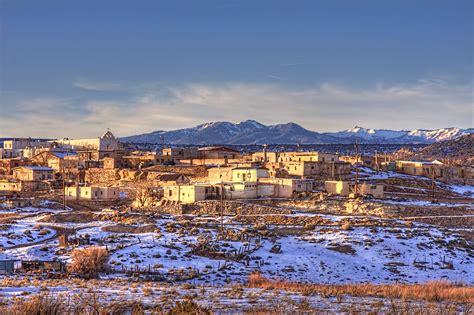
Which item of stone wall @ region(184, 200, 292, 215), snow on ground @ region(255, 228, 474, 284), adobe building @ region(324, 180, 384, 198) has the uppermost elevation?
adobe building @ region(324, 180, 384, 198)

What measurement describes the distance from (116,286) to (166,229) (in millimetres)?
18298

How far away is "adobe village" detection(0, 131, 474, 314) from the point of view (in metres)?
20.8

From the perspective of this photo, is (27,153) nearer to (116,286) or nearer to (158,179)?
(158,179)

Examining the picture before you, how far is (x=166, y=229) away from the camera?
41.4m

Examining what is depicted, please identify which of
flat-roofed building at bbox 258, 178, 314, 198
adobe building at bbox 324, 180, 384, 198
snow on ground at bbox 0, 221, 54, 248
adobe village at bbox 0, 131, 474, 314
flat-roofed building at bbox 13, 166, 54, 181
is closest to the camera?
adobe village at bbox 0, 131, 474, 314

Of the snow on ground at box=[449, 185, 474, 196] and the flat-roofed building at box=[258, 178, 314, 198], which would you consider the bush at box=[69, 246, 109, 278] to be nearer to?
the flat-roofed building at box=[258, 178, 314, 198]

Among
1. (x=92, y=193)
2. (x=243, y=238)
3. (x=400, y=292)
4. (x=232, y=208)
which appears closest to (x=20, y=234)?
(x=243, y=238)

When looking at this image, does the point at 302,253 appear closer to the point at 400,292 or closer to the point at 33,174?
the point at 400,292

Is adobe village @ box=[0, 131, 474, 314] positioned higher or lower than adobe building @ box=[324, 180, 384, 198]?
lower

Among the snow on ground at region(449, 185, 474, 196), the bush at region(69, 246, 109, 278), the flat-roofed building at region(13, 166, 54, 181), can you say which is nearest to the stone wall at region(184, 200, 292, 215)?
the bush at region(69, 246, 109, 278)

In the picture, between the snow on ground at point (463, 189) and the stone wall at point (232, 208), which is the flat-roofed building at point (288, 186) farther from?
the snow on ground at point (463, 189)

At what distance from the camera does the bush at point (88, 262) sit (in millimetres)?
27794

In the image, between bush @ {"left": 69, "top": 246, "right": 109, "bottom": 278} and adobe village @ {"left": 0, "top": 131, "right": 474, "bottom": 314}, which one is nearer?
adobe village @ {"left": 0, "top": 131, "right": 474, "bottom": 314}

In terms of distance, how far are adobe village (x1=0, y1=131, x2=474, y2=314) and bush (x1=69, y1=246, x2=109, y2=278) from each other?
73 mm
